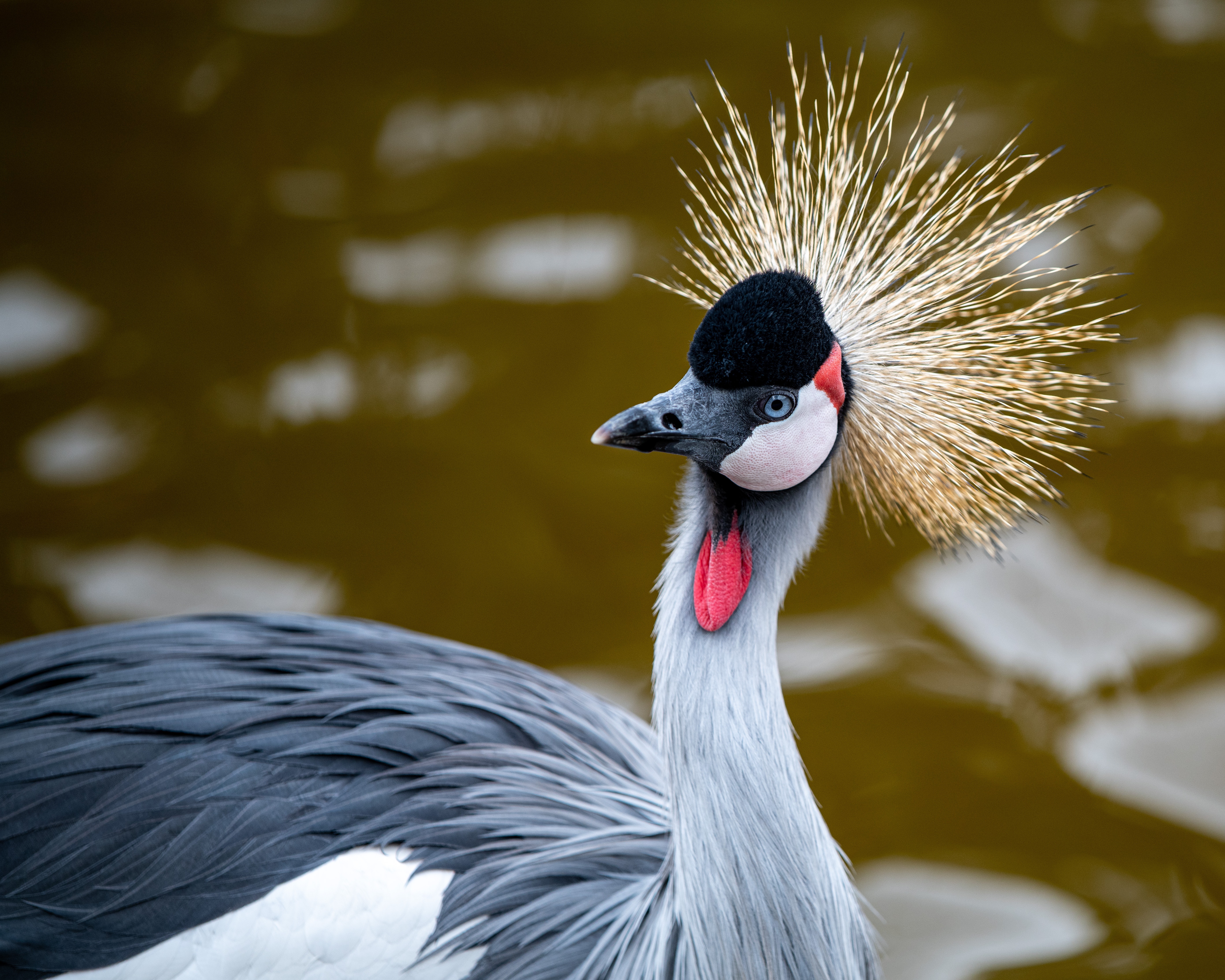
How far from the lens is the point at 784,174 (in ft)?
3.84

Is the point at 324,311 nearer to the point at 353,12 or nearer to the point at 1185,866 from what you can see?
the point at 353,12

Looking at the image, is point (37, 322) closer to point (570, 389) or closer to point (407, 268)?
point (407, 268)

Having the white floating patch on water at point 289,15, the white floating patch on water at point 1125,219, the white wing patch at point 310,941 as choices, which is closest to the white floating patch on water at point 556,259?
the white floating patch on water at point 289,15

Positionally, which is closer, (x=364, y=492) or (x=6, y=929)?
(x=6, y=929)

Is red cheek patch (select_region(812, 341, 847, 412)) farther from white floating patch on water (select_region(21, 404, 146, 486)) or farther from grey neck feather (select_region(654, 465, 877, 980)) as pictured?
white floating patch on water (select_region(21, 404, 146, 486))

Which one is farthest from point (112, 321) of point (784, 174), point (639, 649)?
point (784, 174)

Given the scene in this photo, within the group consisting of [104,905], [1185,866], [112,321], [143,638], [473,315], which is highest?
[112,321]

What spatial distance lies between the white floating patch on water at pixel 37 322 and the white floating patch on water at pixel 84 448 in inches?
6.7

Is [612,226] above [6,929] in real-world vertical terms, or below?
above

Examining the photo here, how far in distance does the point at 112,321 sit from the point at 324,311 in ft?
1.46

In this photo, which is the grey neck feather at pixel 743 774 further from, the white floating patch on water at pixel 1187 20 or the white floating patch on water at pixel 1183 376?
the white floating patch on water at pixel 1187 20

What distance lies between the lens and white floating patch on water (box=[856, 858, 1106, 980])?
64.4 inches

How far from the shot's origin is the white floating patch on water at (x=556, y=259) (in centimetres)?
258

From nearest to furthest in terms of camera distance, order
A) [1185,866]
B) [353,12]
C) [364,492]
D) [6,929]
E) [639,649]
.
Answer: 1. [6,929]
2. [1185,866]
3. [639,649]
4. [364,492]
5. [353,12]
